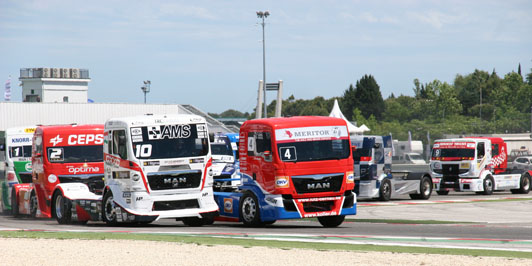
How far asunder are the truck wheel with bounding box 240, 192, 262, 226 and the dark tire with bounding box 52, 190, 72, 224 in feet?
15.1

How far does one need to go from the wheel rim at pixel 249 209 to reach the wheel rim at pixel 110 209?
2.93 m

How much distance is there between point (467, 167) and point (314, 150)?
17.8 m

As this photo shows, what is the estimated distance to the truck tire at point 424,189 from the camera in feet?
101

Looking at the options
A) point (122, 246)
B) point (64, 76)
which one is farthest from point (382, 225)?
point (64, 76)

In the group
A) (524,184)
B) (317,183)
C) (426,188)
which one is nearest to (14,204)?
(317,183)

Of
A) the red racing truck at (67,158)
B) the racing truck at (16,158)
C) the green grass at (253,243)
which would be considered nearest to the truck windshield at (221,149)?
the red racing truck at (67,158)

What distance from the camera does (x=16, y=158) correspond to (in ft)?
89.4

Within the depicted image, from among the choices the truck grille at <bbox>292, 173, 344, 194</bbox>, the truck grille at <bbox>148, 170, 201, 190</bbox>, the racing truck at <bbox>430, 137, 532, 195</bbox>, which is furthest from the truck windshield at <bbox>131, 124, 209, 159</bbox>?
the racing truck at <bbox>430, 137, 532, 195</bbox>

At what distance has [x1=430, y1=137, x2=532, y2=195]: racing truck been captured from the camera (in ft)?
112

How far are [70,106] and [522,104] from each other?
193 feet

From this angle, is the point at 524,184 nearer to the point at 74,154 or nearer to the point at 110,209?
the point at 74,154

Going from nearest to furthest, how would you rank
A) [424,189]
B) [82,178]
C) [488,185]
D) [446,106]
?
[82,178] < [424,189] < [488,185] < [446,106]

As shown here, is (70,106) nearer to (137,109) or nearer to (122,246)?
(137,109)

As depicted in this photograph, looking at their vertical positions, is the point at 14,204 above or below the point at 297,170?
below
